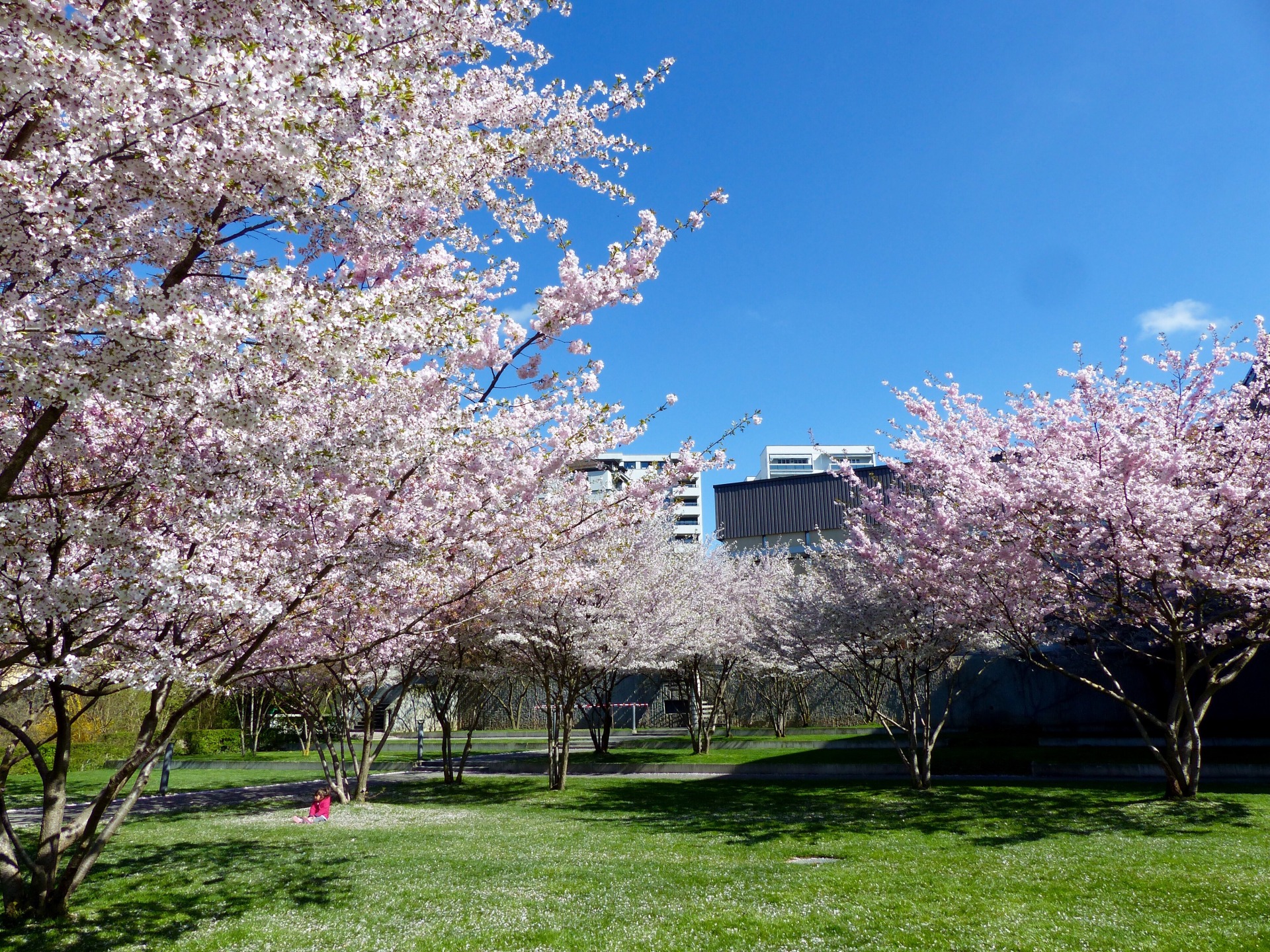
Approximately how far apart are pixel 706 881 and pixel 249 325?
286 inches

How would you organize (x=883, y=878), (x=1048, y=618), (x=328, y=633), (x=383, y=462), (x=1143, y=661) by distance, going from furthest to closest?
(x=1143, y=661), (x=1048, y=618), (x=328, y=633), (x=883, y=878), (x=383, y=462)

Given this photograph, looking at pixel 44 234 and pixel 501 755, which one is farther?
pixel 501 755

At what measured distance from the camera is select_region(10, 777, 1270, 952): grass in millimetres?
6316

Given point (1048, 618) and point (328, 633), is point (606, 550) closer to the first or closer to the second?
point (328, 633)

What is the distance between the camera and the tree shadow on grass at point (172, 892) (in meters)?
6.54

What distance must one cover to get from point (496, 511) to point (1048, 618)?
48.5 ft

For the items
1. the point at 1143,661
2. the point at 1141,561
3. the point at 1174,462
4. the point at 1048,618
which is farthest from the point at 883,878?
the point at 1143,661

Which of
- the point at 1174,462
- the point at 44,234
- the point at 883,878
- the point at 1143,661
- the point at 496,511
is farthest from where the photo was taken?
the point at 1143,661

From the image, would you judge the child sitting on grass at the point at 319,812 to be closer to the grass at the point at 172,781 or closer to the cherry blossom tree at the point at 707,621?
the grass at the point at 172,781

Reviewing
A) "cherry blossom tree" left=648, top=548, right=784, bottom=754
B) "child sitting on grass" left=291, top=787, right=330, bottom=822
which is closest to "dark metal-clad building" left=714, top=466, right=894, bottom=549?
"cherry blossom tree" left=648, top=548, right=784, bottom=754

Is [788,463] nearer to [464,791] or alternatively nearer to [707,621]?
[707,621]

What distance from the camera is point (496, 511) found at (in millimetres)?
6801

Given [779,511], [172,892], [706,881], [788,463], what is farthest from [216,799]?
[788,463]

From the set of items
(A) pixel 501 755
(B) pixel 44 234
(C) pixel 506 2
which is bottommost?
(A) pixel 501 755
